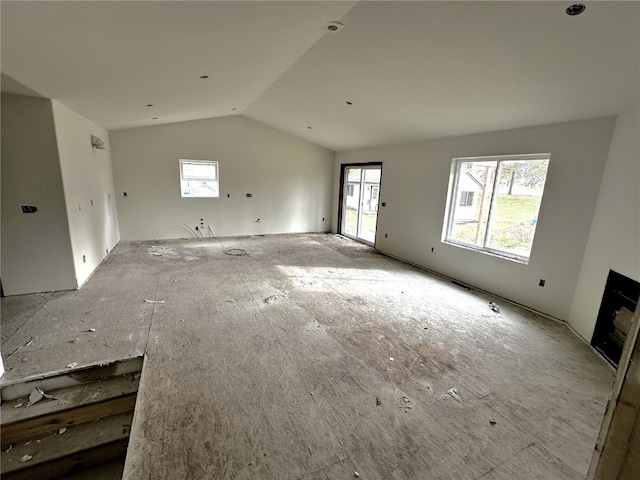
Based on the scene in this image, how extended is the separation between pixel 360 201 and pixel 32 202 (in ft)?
20.0

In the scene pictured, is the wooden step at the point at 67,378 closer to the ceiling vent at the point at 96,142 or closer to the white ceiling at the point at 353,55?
the white ceiling at the point at 353,55

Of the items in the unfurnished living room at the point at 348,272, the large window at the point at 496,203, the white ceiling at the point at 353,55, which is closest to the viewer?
the unfurnished living room at the point at 348,272

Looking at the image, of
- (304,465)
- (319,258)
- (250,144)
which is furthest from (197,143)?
(304,465)

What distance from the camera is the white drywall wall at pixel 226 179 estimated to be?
260 inches

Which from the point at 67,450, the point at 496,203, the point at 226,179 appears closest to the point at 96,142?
the point at 226,179

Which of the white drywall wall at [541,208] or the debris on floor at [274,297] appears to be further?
the debris on floor at [274,297]

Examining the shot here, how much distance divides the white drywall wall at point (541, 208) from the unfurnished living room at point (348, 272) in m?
0.03

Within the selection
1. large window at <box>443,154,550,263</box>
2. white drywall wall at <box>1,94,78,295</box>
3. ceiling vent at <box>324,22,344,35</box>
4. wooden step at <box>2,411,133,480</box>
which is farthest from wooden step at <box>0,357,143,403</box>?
large window at <box>443,154,550,263</box>

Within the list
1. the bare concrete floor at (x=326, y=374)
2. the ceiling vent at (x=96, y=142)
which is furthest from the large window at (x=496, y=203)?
the ceiling vent at (x=96, y=142)

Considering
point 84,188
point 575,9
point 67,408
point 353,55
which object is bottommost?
point 67,408

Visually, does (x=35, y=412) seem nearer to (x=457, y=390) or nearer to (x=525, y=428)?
(x=457, y=390)

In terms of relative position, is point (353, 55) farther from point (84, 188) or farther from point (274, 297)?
point (84, 188)

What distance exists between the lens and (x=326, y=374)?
2.50 metres

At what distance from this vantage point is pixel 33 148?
3490 mm
